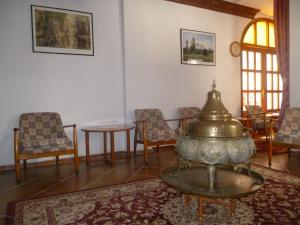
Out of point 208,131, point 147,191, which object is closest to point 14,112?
point 147,191

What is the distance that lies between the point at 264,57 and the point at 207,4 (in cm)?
227

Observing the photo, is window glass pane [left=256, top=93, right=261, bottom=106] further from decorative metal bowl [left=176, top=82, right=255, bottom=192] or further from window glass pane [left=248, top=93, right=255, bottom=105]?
A: decorative metal bowl [left=176, top=82, right=255, bottom=192]

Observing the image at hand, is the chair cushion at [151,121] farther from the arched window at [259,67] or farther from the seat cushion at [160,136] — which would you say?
the arched window at [259,67]

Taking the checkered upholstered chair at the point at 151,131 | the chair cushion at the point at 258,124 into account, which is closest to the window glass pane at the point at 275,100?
the chair cushion at the point at 258,124

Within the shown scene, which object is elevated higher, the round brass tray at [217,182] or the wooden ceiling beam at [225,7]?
the wooden ceiling beam at [225,7]

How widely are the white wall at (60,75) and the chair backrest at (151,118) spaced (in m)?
0.38

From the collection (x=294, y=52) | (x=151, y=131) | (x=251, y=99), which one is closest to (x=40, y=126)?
(x=151, y=131)

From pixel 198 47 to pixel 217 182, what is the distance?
3751mm

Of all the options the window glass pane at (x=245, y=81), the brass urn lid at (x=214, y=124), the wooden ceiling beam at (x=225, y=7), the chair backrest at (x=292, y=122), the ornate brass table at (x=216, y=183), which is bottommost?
the ornate brass table at (x=216, y=183)

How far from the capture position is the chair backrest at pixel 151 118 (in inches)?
170

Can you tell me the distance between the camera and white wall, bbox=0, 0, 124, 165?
12.0 feet

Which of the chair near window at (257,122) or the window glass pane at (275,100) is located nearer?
the chair near window at (257,122)

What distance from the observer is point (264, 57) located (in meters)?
6.59

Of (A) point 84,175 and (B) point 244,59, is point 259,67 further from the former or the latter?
(A) point 84,175
